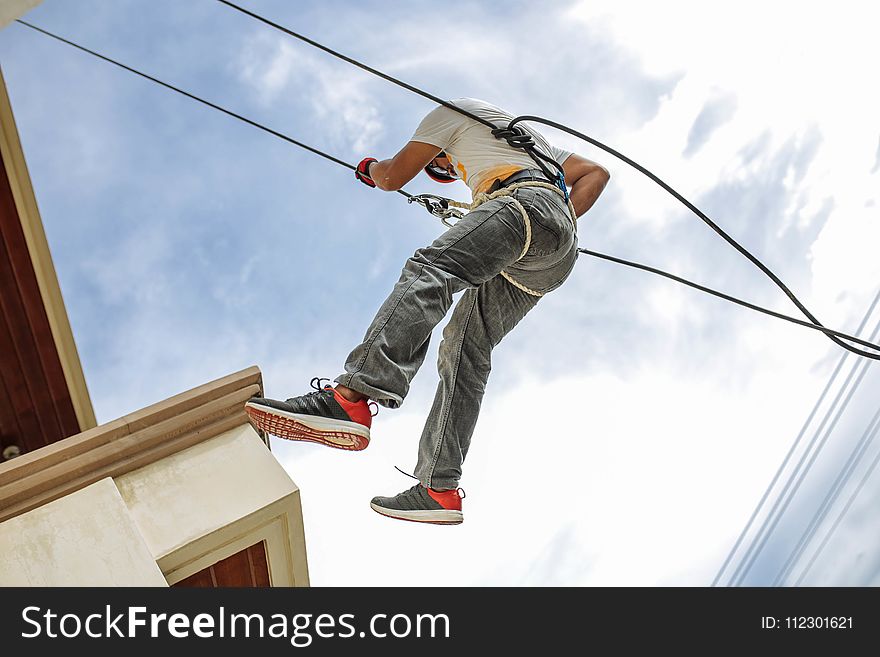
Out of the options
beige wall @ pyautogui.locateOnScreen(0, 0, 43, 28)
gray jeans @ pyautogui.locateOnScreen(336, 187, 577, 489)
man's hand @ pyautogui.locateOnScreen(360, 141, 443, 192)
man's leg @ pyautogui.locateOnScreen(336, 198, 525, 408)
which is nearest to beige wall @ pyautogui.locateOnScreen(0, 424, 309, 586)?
gray jeans @ pyautogui.locateOnScreen(336, 187, 577, 489)

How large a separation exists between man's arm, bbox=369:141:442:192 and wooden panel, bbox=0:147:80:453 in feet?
7.97

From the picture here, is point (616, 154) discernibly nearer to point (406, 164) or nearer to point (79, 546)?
point (406, 164)

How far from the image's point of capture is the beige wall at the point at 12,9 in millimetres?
2762

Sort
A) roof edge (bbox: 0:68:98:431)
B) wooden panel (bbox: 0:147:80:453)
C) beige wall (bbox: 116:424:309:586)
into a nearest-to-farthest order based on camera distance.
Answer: beige wall (bbox: 116:424:309:586)
roof edge (bbox: 0:68:98:431)
wooden panel (bbox: 0:147:80:453)

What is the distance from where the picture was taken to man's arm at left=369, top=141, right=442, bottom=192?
7.93 feet

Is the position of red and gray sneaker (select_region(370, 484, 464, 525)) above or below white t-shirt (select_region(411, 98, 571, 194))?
below

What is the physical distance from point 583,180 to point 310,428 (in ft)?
4.28

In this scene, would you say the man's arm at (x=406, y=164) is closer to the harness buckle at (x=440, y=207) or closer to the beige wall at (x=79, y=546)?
the harness buckle at (x=440, y=207)

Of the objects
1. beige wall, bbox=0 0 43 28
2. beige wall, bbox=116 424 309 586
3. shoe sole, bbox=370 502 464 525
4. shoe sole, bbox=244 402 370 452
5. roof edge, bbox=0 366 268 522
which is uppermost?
beige wall, bbox=0 0 43 28

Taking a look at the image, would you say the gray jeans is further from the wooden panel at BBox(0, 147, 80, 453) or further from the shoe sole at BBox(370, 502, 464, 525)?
the wooden panel at BBox(0, 147, 80, 453)

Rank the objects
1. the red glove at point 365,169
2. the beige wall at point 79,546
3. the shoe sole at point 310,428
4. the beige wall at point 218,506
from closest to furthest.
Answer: the shoe sole at point 310,428 < the red glove at point 365,169 < the beige wall at point 79,546 < the beige wall at point 218,506

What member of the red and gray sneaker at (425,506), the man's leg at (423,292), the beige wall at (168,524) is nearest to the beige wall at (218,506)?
the beige wall at (168,524)

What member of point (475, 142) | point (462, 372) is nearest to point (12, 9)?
point (475, 142)

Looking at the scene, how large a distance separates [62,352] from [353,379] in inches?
115
